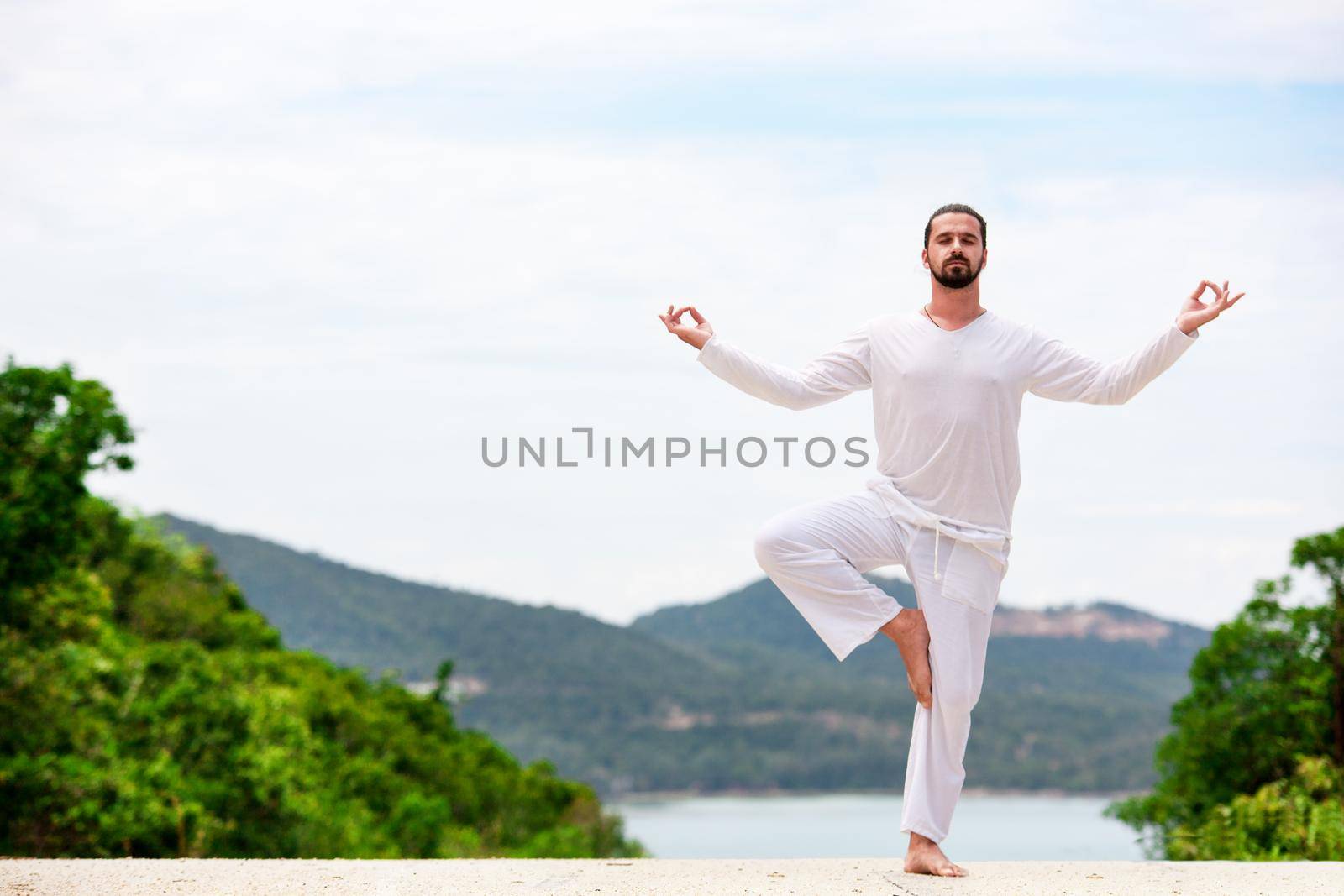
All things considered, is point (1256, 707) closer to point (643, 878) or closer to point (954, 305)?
point (954, 305)

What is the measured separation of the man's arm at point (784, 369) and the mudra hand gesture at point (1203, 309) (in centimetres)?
125

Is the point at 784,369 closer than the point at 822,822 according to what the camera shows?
Yes

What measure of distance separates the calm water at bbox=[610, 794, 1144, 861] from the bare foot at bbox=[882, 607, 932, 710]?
38.7m

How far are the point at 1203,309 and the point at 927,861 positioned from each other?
7.93 ft

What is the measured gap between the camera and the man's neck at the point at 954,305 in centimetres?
613

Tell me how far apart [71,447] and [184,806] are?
424 cm

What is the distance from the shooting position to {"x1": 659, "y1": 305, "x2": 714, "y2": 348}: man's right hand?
241 inches

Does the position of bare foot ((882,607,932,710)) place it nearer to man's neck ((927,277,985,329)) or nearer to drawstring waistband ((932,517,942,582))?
drawstring waistband ((932,517,942,582))

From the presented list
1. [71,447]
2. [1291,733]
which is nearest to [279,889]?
[71,447]

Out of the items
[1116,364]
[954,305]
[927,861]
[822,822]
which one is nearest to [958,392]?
[954,305]

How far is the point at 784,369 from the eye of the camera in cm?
620

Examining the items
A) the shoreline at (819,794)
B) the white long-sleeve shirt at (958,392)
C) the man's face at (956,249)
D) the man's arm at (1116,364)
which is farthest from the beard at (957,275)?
the shoreline at (819,794)

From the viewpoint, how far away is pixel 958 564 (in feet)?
19.7

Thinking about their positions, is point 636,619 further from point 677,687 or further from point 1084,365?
point 1084,365
